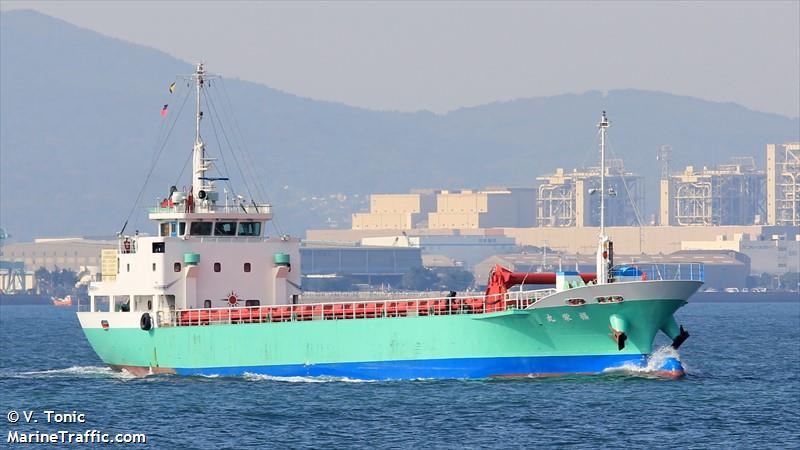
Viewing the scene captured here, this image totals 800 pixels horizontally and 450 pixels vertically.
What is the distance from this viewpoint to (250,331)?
56.8m

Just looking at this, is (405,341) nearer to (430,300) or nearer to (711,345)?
(430,300)

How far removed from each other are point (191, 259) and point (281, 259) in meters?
3.43

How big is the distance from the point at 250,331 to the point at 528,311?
431 inches

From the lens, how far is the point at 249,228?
199 ft

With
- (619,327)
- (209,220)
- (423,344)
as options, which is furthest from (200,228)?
(619,327)

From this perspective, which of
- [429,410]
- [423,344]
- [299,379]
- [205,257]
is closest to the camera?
[429,410]

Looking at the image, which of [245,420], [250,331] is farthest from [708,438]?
[250,331]

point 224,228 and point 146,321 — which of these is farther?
point 224,228

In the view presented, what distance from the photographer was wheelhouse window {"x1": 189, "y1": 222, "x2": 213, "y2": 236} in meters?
59.8

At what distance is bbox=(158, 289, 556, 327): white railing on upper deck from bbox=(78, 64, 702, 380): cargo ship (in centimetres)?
5

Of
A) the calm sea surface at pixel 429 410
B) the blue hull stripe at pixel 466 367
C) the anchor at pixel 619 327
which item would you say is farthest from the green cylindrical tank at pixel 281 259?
the anchor at pixel 619 327

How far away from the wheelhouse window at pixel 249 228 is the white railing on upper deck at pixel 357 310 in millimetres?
3845

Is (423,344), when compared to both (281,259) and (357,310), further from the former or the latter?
(281,259)

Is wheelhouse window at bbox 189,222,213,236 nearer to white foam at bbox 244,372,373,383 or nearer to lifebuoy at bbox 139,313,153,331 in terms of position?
lifebuoy at bbox 139,313,153,331
